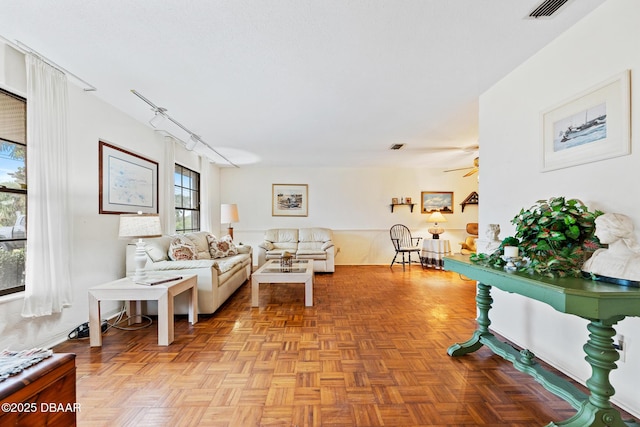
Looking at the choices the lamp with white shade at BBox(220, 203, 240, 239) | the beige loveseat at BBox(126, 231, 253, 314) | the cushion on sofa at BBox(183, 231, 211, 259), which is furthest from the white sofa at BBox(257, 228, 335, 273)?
the beige loveseat at BBox(126, 231, 253, 314)

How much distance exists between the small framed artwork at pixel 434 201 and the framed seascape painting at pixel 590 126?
4.70 metres

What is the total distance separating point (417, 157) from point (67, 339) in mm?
5699

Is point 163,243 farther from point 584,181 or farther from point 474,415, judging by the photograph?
point 584,181

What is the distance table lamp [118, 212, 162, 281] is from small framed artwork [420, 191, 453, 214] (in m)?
5.76

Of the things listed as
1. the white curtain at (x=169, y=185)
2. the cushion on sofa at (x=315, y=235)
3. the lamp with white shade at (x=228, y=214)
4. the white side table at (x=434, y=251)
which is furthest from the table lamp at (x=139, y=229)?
the white side table at (x=434, y=251)

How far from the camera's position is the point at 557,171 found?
1.97 m

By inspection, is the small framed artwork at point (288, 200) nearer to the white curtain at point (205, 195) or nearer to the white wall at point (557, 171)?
the white curtain at point (205, 195)

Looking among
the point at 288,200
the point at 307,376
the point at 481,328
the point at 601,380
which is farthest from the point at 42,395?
the point at 288,200

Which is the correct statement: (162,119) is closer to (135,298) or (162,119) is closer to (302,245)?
(135,298)

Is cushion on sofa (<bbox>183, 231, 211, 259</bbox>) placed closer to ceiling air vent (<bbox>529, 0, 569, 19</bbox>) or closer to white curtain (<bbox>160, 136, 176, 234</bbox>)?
white curtain (<bbox>160, 136, 176, 234</bbox>)

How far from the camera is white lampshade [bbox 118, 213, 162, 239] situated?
98.0 inches

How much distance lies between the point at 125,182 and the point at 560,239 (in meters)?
4.17

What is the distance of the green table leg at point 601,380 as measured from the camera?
1.30 metres

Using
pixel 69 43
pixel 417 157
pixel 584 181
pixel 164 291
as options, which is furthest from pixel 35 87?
pixel 417 157
